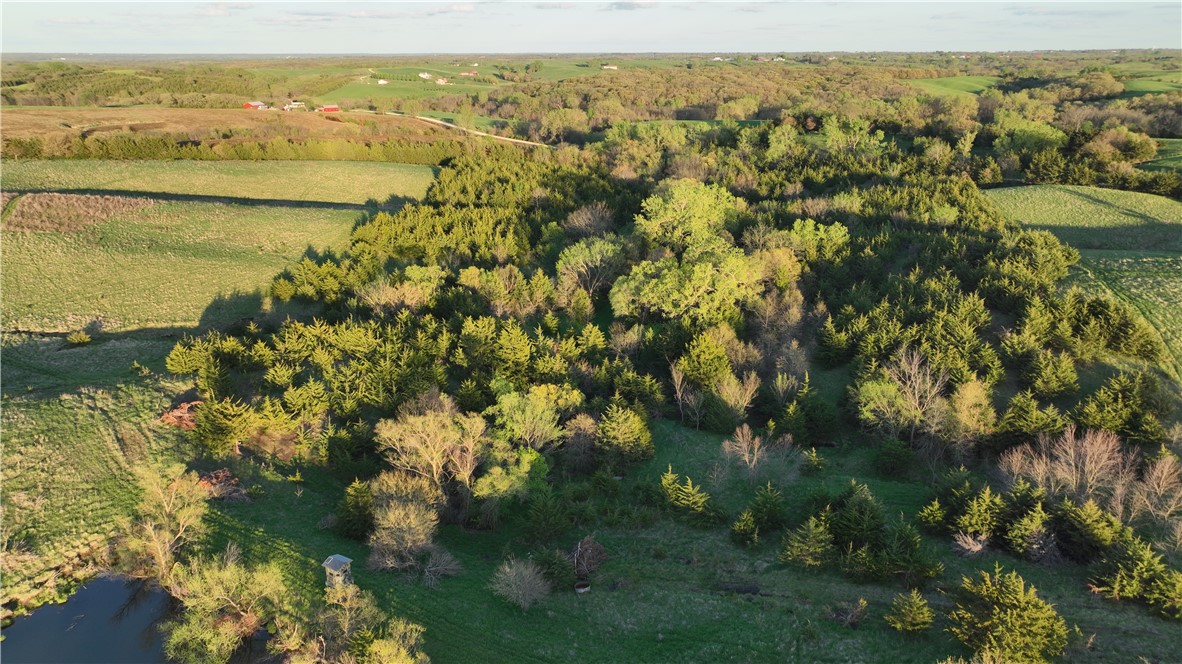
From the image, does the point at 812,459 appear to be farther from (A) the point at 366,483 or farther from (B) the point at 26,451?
(B) the point at 26,451

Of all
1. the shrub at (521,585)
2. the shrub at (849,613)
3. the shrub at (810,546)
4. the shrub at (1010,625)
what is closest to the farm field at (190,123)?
the shrub at (521,585)

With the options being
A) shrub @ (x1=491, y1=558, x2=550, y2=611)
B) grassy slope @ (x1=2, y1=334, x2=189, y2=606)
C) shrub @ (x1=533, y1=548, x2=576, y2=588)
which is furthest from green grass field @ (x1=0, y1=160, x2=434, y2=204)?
shrub @ (x1=491, y1=558, x2=550, y2=611)

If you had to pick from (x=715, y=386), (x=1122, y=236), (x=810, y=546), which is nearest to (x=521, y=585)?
(x=810, y=546)

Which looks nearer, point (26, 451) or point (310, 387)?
point (26, 451)

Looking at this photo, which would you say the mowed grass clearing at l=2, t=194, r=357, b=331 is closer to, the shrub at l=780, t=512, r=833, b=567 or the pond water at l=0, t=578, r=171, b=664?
the pond water at l=0, t=578, r=171, b=664

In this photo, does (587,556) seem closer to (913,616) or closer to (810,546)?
(810,546)

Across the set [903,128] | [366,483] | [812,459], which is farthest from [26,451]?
[903,128]
